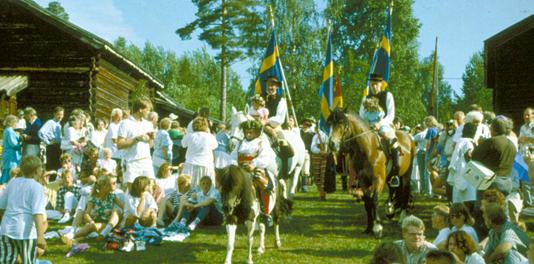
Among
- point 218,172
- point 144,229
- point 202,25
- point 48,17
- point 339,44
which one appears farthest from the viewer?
point 339,44

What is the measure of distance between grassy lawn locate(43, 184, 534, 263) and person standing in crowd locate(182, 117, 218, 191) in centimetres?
106

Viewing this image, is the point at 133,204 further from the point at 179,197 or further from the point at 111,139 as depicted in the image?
the point at 111,139

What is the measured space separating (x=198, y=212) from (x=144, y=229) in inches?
62.9

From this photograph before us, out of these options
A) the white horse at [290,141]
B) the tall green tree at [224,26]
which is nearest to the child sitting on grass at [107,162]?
the white horse at [290,141]

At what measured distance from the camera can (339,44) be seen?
2015 inches

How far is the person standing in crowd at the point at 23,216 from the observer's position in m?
6.80

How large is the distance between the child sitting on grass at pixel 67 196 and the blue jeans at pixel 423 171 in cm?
921

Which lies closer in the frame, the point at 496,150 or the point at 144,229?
the point at 496,150

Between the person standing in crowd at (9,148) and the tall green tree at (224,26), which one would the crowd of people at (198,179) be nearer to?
the person standing in crowd at (9,148)

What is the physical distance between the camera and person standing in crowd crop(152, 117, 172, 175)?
13.5 meters

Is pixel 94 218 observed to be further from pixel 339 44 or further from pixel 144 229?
pixel 339 44

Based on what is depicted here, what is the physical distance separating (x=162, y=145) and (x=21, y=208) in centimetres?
677

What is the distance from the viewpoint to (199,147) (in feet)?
39.4

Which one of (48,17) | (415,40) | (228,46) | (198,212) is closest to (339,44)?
(415,40)
